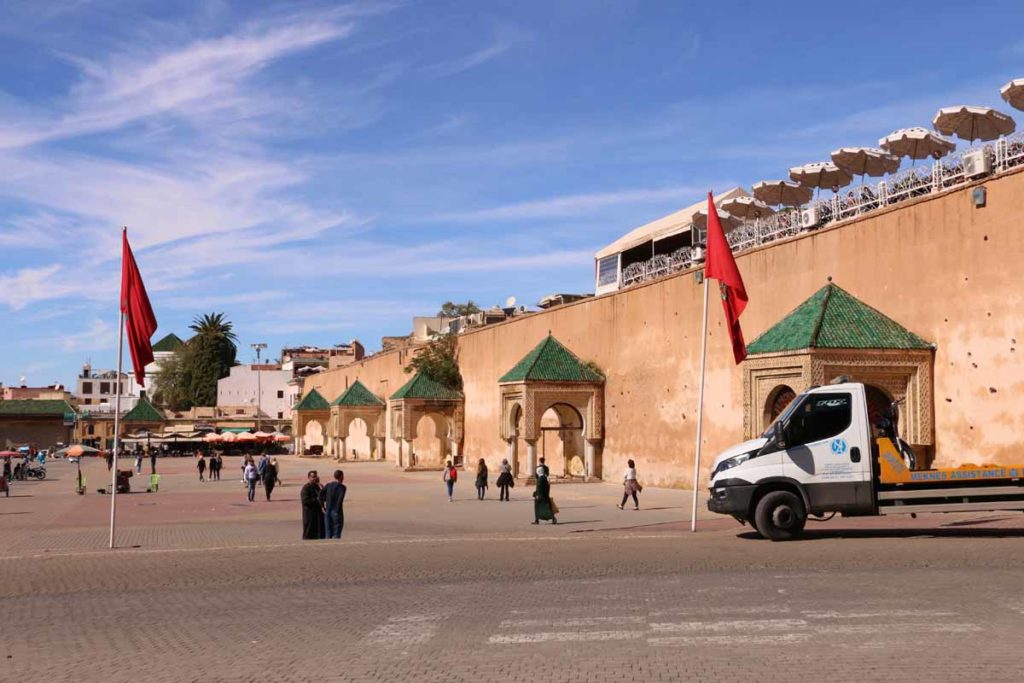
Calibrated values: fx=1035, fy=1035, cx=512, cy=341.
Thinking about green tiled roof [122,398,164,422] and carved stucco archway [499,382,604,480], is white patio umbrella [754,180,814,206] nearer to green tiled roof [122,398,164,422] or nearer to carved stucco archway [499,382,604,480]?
carved stucco archway [499,382,604,480]

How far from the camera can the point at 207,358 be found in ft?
435

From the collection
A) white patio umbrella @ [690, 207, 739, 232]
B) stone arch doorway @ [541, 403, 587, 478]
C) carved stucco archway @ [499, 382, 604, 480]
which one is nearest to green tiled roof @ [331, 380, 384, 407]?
stone arch doorway @ [541, 403, 587, 478]

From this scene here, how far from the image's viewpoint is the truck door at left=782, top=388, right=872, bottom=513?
17.7m

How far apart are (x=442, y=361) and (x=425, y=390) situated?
2.97 meters

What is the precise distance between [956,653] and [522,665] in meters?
3.70

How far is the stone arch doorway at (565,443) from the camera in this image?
1703 inches

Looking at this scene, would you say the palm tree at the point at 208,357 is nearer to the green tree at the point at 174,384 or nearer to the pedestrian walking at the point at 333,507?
the green tree at the point at 174,384

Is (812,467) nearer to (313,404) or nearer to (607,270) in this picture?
(607,270)

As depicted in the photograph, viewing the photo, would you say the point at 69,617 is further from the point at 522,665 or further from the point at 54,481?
the point at 54,481

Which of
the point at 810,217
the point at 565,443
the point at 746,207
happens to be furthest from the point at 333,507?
the point at 746,207

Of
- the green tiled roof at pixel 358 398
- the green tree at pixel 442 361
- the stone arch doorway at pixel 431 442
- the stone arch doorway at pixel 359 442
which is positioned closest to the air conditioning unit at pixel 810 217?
the stone arch doorway at pixel 431 442

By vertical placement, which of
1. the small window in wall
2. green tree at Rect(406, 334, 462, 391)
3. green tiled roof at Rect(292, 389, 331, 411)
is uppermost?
the small window in wall

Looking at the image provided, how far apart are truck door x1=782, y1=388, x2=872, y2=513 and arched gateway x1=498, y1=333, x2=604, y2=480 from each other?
74.6 feet

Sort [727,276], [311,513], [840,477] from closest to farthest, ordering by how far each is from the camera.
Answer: [840,477] < [311,513] < [727,276]
